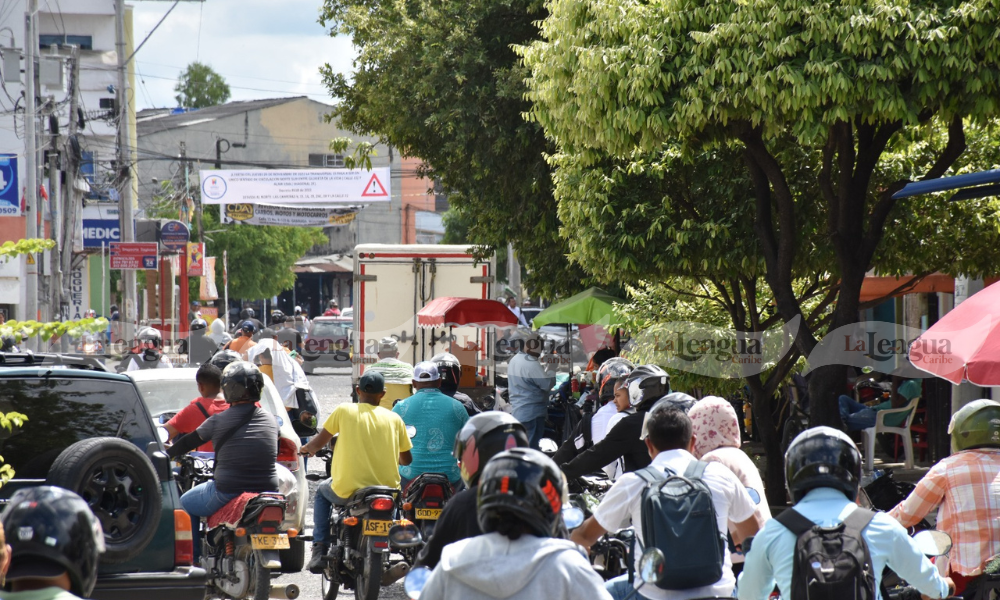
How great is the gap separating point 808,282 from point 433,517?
6299 millimetres

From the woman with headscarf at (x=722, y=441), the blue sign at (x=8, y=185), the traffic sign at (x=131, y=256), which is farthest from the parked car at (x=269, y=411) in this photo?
the traffic sign at (x=131, y=256)

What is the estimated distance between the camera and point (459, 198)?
1648 centimetres

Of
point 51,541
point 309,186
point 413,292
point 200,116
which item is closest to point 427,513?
point 51,541

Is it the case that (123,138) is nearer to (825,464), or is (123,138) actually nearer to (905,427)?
(905,427)

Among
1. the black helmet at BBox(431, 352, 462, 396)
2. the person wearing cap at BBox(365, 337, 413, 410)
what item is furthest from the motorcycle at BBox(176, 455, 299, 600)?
the person wearing cap at BBox(365, 337, 413, 410)

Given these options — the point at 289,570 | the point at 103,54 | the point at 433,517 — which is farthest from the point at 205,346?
the point at 103,54

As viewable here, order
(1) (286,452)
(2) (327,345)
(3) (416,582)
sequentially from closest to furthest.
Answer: (3) (416,582) < (1) (286,452) < (2) (327,345)

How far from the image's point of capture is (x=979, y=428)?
16.8 ft

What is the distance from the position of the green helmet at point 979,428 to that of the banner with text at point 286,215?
3471 cm

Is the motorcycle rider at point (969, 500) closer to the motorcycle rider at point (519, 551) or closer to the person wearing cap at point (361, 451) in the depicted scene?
the motorcycle rider at point (519, 551)

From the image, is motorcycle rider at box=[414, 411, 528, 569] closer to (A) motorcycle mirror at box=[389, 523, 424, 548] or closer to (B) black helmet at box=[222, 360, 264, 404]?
(A) motorcycle mirror at box=[389, 523, 424, 548]

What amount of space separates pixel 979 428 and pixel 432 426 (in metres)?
3.81

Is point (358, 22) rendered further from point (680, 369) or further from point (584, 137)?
point (584, 137)

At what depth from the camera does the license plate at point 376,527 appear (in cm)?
713
